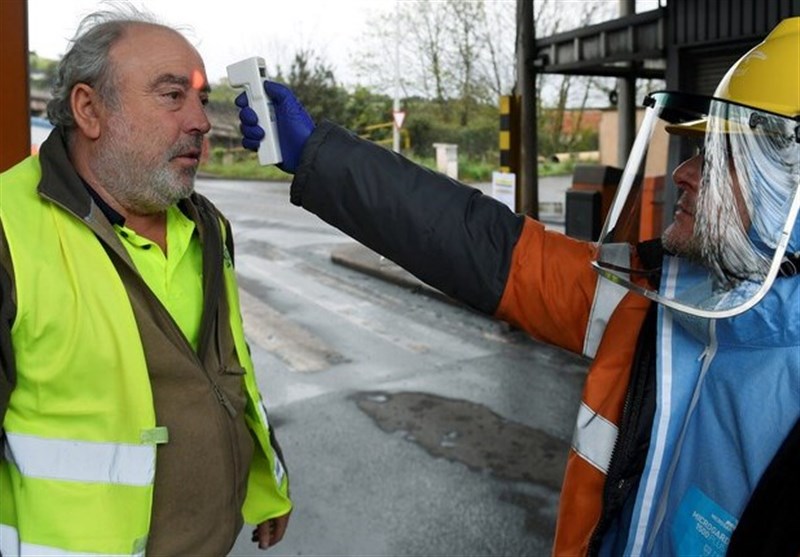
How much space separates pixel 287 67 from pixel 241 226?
12.6 metres

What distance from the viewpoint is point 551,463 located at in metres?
4.50

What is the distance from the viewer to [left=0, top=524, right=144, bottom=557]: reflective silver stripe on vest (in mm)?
1561

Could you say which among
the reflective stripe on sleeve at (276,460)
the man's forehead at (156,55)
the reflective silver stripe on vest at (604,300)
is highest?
the man's forehead at (156,55)

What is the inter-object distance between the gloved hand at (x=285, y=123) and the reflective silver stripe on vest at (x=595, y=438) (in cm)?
84

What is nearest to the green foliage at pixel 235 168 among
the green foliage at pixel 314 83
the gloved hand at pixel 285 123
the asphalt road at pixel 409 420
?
the green foliage at pixel 314 83

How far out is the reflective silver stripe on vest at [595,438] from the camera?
1.60m

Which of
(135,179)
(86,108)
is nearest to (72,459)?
(135,179)

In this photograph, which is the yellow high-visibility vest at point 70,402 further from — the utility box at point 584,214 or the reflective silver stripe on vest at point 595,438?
the utility box at point 584,214

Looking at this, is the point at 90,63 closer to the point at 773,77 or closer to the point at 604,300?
the point at 604,300

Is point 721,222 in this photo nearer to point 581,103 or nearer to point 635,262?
point 635,262

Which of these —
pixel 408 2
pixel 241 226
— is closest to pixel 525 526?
pixel 241 226

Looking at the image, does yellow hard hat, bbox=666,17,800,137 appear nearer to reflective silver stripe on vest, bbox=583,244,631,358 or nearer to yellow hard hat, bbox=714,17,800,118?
yellow hard hat, bbox=714,17,800,118

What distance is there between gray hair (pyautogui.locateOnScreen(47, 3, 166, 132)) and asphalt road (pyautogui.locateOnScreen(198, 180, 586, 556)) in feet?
7.70

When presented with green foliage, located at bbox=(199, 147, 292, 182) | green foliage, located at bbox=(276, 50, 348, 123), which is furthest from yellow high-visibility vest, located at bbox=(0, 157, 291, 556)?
green foliage, located at bbox=(199, 147, 292, 182)
